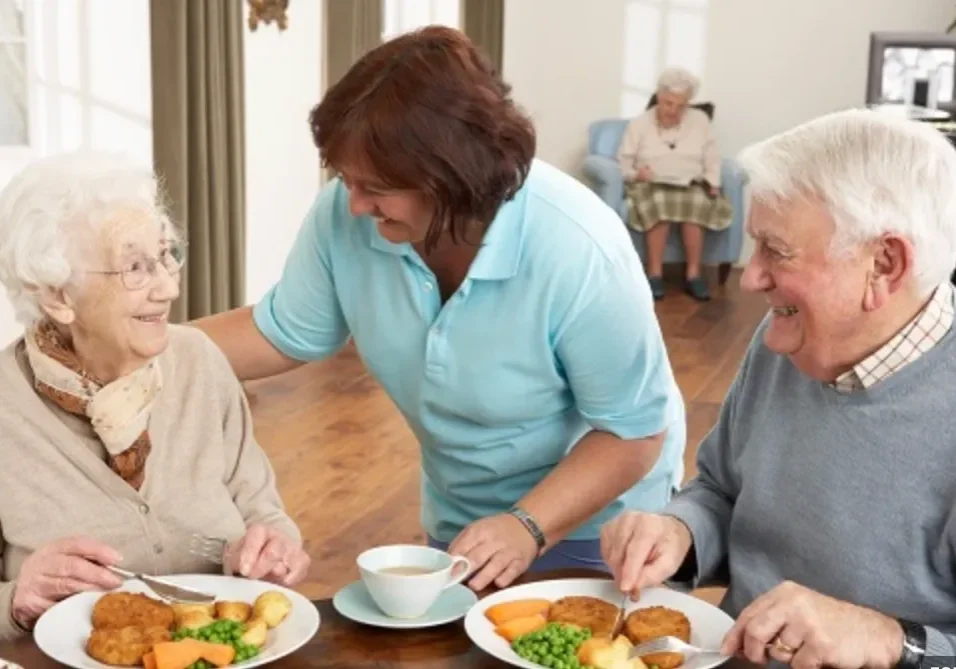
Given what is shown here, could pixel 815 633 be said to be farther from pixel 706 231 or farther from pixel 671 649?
pixel 706 231

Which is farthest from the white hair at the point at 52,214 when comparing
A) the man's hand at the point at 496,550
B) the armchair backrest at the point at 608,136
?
the armchair backrest at the point at 608,136

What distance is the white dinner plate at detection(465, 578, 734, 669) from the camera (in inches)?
63.5

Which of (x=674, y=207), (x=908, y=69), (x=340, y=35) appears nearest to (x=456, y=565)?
(x=340, y=35)

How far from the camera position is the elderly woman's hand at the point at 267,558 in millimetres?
1862

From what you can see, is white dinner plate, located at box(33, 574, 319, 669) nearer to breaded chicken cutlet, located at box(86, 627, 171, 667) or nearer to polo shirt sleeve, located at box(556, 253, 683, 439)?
breaded chicken cutlet, located at box(86, 627, 171, 667)

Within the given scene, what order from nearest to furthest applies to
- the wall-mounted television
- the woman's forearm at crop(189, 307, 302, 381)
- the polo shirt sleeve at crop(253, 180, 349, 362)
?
the polo shirt sleeve at crop(253, 180, 349, 362) < the woman's forearm at crop(189, 307, 302, 381) < the wall-mounted television

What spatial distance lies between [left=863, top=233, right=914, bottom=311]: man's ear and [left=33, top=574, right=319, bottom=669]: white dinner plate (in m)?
0.72

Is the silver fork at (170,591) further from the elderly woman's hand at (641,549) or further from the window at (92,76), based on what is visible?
the window at (92,76)

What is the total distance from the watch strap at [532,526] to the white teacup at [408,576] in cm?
20

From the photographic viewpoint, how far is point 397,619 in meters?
1.68

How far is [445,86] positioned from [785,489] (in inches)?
25.9

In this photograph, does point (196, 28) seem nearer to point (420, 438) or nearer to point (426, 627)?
point (420, 438)

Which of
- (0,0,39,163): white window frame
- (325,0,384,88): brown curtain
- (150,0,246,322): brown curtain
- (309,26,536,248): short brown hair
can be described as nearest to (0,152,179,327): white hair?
(309,26,536,248): short brown hair

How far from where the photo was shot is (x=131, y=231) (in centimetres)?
193
